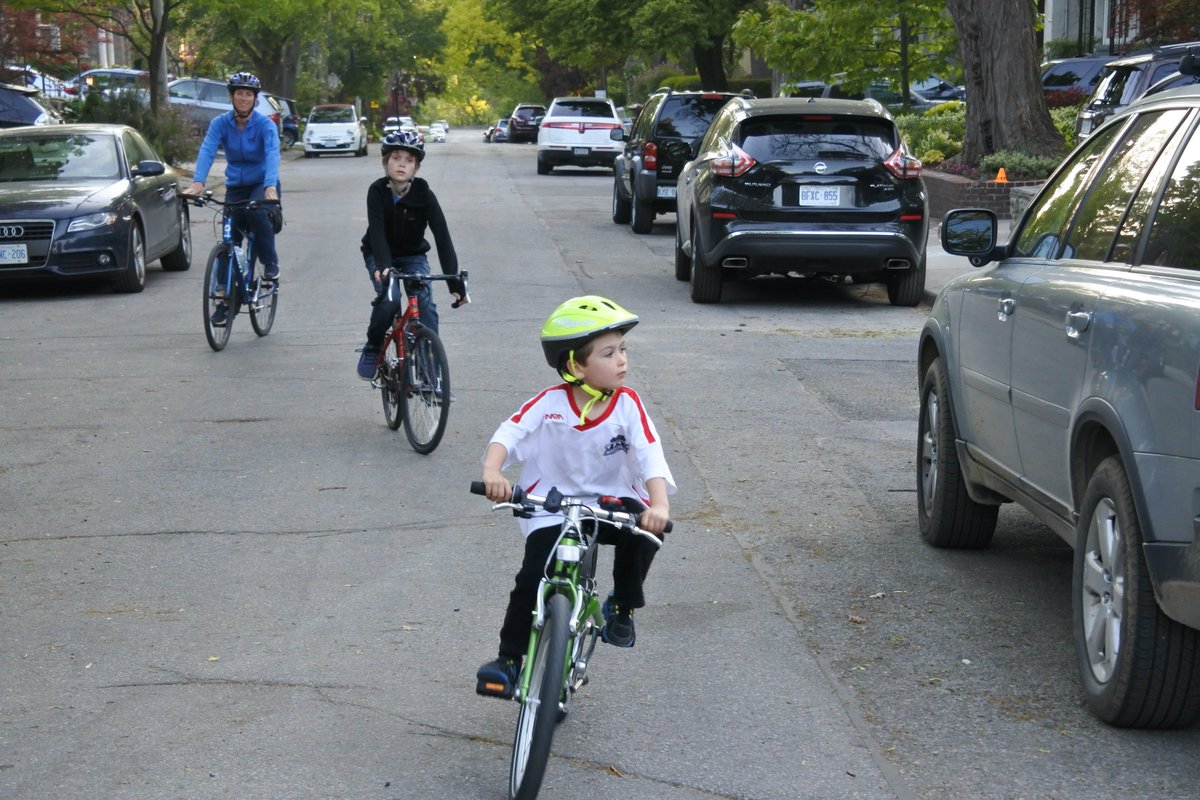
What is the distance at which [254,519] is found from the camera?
738 centimetres

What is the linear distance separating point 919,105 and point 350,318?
25958mm

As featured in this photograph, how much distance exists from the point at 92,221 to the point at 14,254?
29.5 inches


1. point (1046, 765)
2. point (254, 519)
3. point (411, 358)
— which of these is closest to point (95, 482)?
point (254, 519)

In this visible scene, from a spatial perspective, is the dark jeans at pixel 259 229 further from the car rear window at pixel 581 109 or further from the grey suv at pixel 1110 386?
the car rear window at pixel 581 109

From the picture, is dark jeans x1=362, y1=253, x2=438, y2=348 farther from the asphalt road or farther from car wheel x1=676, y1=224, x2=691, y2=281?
car wheel x1=676, y1=224, x2=691, y2=281

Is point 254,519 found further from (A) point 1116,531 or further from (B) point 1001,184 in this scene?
(B) point 1001,184

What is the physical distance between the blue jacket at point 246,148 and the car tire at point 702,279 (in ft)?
13.3

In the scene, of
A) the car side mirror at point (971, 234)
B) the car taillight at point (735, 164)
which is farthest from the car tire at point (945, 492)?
the car taillight at point (735, 164)

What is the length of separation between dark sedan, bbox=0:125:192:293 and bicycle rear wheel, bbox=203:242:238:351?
3.75 meters

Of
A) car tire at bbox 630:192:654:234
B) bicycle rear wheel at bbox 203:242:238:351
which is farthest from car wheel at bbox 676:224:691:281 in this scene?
bicycle rear wheel at bbox 203:242:238:351

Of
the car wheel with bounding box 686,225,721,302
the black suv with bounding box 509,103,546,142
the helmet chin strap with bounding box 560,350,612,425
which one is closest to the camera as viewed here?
the helmet chin strap with bounding box 560,350,612,425

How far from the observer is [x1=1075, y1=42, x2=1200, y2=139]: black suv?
21861 millimetres

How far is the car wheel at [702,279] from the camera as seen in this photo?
1466 centimetres

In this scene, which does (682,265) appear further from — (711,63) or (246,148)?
(711,63)
